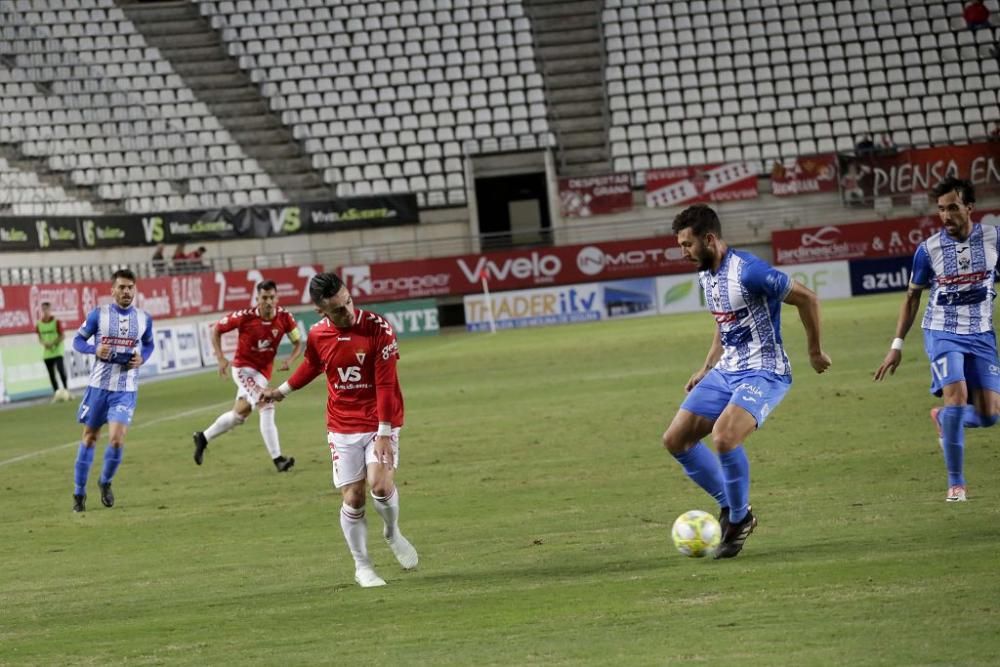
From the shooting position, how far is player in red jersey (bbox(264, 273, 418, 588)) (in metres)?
9.71

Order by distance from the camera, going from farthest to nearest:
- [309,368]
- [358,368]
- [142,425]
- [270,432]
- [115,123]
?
1. [115,123]
2. [142,425]
3. [270,432]
4. [309,368]
5. [358,368]

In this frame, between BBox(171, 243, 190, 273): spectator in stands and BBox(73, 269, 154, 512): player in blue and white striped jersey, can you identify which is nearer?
BBox(73, 269, 154, 512): player in blue and white striped jersey

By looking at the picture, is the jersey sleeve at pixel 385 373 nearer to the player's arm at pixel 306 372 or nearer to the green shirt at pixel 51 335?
Result: the player's arm at pixel 306 372

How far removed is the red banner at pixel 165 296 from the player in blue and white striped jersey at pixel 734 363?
24906 mm

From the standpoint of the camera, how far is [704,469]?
9922 mm

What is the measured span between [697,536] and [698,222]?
195 centimetres

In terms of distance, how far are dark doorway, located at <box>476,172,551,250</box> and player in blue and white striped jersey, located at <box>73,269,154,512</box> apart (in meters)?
35.7

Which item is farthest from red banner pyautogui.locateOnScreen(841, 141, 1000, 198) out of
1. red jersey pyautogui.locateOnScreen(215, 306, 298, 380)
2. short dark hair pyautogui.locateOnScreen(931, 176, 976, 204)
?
short dark hair pyautogui.locateOnScreen(931, 176, 976, 204)

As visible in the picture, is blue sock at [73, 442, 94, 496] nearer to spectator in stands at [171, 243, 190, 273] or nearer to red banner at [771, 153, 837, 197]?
spectator in stands at [171, 243, 190, 273]

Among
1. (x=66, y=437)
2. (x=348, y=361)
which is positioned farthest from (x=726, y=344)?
(x=66, y=437)

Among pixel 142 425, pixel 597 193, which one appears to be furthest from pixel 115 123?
pixel 142 425

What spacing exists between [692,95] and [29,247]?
24769mm

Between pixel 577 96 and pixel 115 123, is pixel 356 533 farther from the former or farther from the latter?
pixel 577 96

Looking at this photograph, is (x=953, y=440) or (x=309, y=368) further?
(x=953, y=440)
